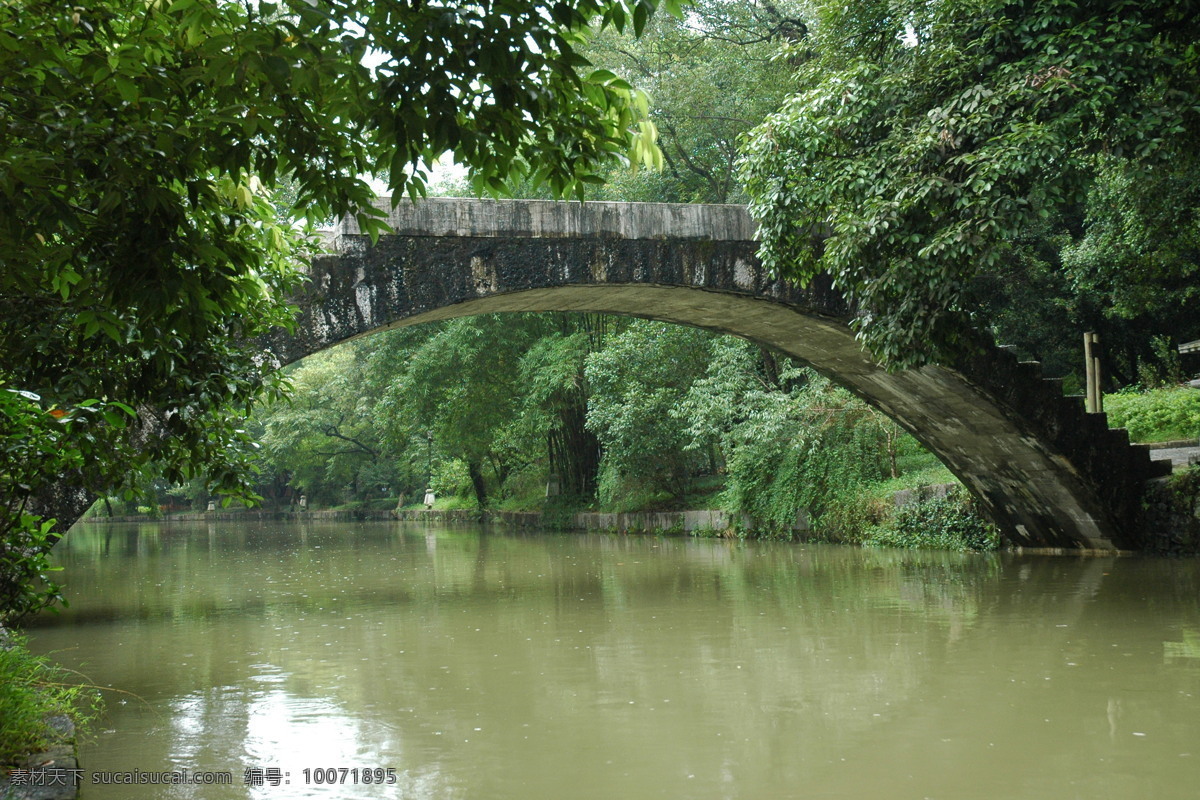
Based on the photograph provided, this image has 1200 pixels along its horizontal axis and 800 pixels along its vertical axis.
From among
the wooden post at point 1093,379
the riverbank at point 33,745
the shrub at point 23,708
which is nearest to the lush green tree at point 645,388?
the wooden post at point 1093,379

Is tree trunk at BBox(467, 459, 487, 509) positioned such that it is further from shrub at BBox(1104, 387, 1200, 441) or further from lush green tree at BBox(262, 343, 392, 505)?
shrub at BBox(1104, 387, 1200, 441)

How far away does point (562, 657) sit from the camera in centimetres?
642

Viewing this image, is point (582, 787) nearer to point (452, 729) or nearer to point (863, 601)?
point (452, 729)

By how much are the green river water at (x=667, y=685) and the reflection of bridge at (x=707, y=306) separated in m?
1.12

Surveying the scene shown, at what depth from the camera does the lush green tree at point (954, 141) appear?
693 centimetres

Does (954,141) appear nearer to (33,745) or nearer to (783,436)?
(33,745)

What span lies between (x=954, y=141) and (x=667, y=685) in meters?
4.45

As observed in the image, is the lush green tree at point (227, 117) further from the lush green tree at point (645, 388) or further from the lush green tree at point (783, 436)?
the lush green tree at point (645, 388)

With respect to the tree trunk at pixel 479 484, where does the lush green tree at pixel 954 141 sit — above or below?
above

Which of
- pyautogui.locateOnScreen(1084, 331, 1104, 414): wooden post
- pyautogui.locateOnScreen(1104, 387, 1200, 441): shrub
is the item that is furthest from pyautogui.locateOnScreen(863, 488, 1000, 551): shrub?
pyautogui.locateOnScreen(1104, 387, 1200, 441): shrub

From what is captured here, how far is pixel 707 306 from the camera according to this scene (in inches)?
422

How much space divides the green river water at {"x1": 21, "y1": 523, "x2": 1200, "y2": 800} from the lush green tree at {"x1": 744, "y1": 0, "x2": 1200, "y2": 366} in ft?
7.80

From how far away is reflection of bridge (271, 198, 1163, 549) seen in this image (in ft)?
30.1

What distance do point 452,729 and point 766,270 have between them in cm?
629
